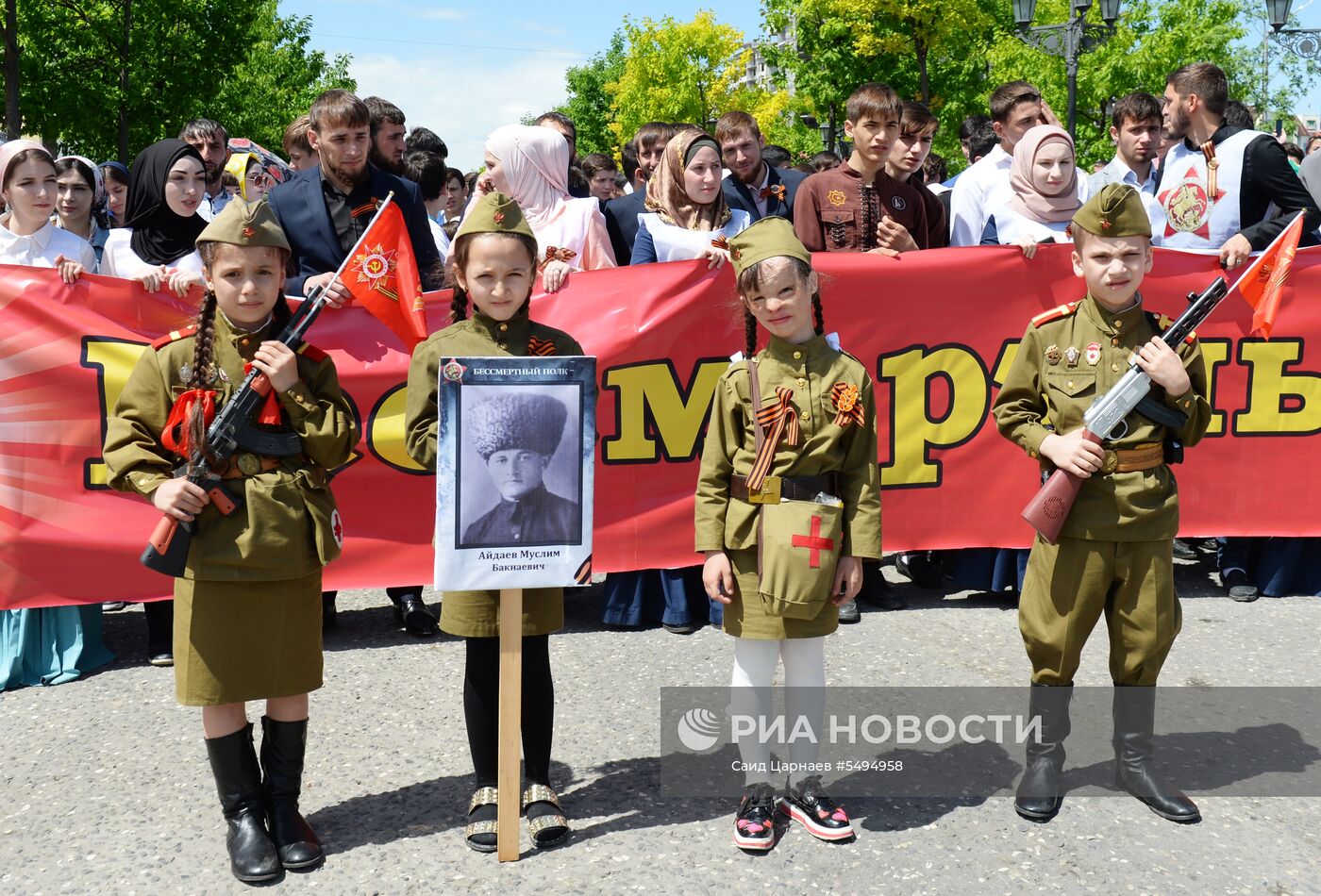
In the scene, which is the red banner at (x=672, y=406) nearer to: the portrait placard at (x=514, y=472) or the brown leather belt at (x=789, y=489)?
the brown leather belt at (x=789, y=489)

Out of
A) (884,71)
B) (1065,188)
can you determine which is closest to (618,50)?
(884,71)

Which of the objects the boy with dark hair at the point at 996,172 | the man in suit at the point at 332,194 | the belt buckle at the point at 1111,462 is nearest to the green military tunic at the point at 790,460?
the belt buckle at the point at 1111,462

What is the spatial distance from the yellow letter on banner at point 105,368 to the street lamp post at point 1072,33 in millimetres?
12523

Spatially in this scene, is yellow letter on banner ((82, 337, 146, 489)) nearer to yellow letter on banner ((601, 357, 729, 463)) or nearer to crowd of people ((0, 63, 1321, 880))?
crowd of people ((0, 63, 1321, 880))

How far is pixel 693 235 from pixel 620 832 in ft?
9.88

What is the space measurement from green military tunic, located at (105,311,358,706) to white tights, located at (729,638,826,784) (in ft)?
4.20

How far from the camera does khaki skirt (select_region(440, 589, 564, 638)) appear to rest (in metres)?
3.56

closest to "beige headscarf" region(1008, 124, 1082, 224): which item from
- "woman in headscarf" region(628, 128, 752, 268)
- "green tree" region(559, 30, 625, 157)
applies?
"woman in headscarf" region(628, 128, 752, 268)

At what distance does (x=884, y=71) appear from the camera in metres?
29.7

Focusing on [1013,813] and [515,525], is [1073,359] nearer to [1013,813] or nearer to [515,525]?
[1013,813]

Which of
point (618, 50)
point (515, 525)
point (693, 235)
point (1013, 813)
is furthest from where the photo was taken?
point (618, 50)

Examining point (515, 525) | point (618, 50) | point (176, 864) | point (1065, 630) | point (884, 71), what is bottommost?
point (176, 864)

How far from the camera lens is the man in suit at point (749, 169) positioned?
21.9 ft

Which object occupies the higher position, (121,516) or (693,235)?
(693,235)
